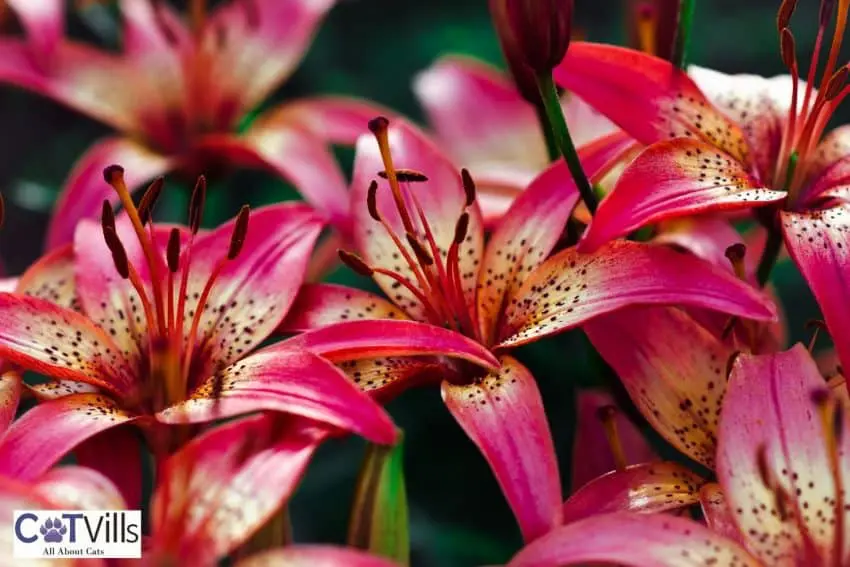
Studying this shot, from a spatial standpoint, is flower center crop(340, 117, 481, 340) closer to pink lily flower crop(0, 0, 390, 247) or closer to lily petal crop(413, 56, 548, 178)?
pink lily flower crop(0, 0, 390, 247)

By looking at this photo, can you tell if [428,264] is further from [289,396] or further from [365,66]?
[365,66]

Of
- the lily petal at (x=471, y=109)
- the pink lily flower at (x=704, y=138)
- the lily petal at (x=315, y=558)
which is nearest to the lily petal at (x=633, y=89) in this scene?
the pink lily flower at (x=704, y=138)

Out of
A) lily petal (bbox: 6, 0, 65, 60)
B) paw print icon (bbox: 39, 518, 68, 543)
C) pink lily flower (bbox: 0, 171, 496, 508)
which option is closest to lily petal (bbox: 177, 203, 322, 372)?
pink lily flower (bbox: 0, 171, 496, 508)

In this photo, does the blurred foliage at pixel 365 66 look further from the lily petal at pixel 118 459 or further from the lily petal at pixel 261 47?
the lily petal at pixel 118 459

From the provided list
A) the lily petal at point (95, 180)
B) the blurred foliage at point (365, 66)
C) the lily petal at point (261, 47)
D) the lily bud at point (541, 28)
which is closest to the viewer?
the lily bud at point (541, 28)

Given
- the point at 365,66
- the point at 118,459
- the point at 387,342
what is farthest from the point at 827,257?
the point at 365,66
